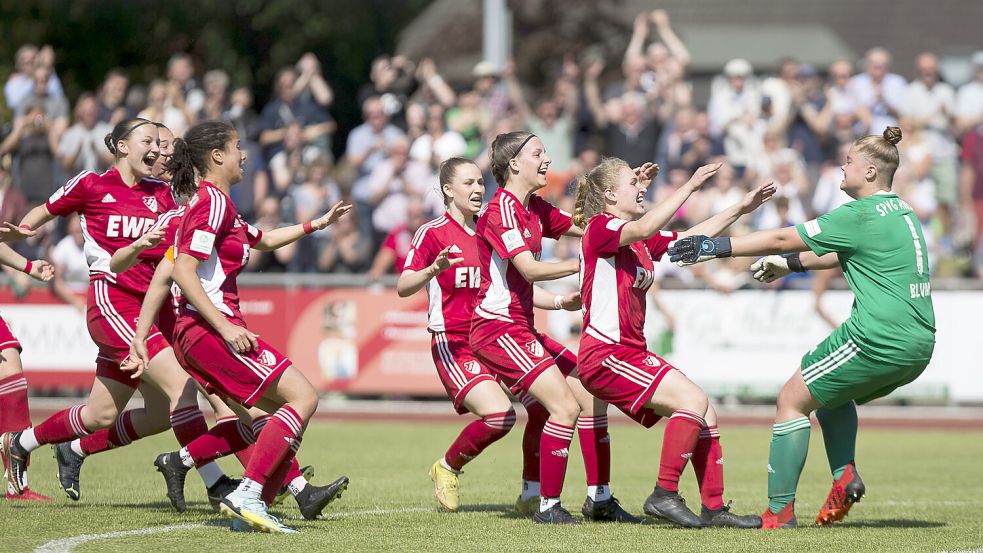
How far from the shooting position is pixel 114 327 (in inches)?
331

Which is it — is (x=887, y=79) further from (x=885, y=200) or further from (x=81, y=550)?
(x=81, y=550)

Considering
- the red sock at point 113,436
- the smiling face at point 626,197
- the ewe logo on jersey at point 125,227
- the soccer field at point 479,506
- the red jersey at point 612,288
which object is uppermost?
the smiling face at point 626,197

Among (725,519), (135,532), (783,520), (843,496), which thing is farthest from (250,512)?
(843,496)

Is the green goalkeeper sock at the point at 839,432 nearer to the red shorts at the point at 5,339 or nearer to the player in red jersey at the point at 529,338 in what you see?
the player in red jersey at the point at 529,338

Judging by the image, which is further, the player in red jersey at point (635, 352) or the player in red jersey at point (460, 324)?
the player in red jersey at point (460, 324)

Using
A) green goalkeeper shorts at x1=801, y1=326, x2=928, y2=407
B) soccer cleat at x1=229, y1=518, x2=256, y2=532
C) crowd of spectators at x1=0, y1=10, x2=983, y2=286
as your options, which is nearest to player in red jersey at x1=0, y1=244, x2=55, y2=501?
soccer cleat at x1=229, y1=518, x2=256, y2=532

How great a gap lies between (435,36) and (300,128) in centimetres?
1814

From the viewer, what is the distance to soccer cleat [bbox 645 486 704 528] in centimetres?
749

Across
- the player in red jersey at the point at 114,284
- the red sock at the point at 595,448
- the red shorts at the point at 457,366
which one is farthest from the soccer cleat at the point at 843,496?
the player in red jersey at the point at 114,284

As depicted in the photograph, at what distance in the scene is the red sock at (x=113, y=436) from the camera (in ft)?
28.5

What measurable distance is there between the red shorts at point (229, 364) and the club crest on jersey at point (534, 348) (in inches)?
56.2

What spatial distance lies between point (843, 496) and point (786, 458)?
0.39 meters

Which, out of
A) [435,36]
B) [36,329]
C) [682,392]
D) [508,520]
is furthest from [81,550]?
[435,36]

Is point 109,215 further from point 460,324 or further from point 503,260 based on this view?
point 503,260
